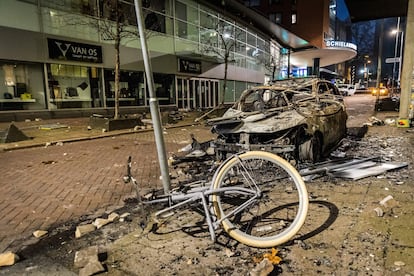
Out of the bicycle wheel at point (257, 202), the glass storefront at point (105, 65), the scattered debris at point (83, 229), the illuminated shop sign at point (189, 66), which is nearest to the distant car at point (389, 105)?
the glass storefront at point (105, 65)

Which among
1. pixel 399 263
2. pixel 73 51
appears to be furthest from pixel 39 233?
pixel 73 51

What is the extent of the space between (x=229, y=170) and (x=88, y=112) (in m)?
15.7

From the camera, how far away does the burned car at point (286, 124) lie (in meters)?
5.21

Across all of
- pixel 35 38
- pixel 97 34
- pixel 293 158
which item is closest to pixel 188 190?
pixel 293 158

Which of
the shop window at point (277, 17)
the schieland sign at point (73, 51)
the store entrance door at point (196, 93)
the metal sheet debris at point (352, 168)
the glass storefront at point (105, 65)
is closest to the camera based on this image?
the metal sheet debris at point (352, 168)

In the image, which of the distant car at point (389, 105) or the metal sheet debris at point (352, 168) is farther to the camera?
the distant car at point (389, 105)

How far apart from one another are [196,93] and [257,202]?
22344 millimetres

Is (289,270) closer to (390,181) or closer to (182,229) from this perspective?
(182,229)

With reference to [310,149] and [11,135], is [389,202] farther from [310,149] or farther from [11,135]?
[11,135]

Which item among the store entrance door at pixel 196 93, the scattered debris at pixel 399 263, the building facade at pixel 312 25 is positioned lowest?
the scattered debris at pixel 399 263

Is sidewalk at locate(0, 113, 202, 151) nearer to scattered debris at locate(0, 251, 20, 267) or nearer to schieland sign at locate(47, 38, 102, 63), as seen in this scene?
schieland sign at locate(47, 38, 102, 63)

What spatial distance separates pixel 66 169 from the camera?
20.7ft

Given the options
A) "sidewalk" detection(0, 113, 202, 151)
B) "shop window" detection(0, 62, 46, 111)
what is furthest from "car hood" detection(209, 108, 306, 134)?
"shop window" detection(0, 62, 46, 111)

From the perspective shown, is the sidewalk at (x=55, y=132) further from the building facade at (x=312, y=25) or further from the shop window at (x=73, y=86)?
the building facade at (x=312, y=25)
